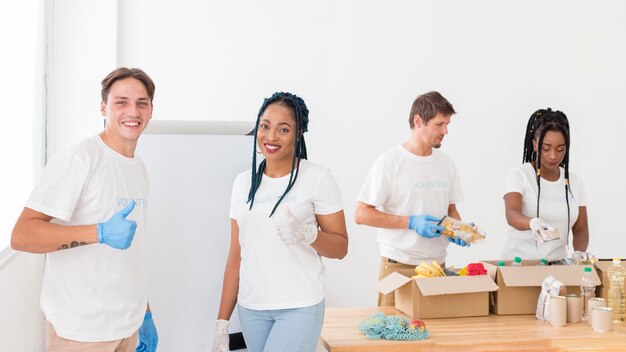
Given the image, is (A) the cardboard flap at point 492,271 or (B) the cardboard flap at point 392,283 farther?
(A) the cardboard flap at point 492,271

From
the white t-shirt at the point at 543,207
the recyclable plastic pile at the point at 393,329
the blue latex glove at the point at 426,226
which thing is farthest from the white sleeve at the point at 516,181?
the recyclable plastic pile at the point at 393,329

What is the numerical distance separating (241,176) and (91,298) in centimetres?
58

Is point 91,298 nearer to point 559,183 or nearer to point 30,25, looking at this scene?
point 30,25

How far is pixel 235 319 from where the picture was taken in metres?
2.28

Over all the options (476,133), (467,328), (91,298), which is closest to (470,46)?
(476,133)

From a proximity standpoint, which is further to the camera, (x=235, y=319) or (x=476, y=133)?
(x=476, y=133)

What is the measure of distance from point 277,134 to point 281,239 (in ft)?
1.09

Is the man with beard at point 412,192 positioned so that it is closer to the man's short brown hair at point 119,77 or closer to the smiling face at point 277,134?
the smiling face at point 277,134

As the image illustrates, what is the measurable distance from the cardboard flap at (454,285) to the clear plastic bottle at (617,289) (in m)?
0.45

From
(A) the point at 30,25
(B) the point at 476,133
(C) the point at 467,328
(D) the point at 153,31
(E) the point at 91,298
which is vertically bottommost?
(C) the point at 467,328

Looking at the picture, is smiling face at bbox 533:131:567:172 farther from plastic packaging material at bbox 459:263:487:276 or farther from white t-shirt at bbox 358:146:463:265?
plastic packaging material at bbox 459:263:487:276

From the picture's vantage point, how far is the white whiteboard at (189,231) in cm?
228

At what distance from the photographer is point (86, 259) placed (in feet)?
5.35

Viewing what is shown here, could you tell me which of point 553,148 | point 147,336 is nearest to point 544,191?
point 553,148
